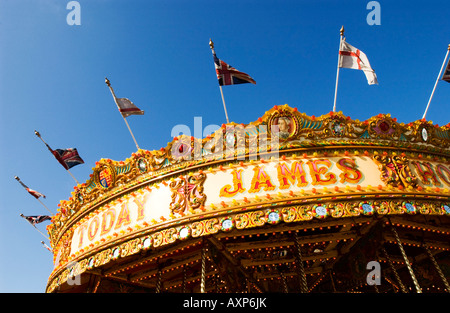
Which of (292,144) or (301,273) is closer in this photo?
(301,273)

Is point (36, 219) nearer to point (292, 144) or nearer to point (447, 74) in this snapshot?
point (292, 144)

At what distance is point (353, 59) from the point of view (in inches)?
396

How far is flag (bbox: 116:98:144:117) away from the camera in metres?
10.6

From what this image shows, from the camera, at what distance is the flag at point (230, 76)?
9.76 meters

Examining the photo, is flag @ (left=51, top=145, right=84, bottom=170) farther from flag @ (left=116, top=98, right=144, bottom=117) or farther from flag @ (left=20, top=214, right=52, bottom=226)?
flag @ (left=20, top=214, right=52, bottom=226)

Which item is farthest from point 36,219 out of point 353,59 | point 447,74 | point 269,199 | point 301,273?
point 447,74

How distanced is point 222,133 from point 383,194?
3.95 metres

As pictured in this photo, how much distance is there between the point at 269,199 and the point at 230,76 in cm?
409

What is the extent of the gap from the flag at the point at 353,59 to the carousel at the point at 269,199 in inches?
85.0

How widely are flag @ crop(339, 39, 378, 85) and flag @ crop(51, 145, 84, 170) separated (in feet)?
29.3

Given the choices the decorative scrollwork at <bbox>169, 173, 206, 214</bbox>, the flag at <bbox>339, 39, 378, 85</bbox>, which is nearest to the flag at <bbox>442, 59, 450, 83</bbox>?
the flag at <bbox>339, 39, 378, 85</bbox>

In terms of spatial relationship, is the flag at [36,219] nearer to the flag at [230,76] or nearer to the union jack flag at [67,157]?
the union jack flag at [67,157]

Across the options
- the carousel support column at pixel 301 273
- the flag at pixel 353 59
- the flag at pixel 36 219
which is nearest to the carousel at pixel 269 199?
the carousel support column at pixel 301 273
